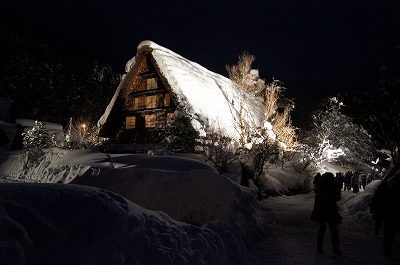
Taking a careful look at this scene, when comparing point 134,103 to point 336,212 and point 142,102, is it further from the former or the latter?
point 336,212

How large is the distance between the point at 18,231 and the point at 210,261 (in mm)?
2364

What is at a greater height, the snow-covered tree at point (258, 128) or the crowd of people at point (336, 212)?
the snow-covered tree at point (258, 128)

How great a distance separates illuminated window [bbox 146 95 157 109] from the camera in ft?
68.7

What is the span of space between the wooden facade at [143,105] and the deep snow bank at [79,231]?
632 inches

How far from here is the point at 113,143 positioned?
22281mm

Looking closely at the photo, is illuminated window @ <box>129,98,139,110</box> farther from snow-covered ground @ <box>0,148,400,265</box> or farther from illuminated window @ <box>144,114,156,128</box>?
snow-covered ground @ <box>0,148,400,265</box>

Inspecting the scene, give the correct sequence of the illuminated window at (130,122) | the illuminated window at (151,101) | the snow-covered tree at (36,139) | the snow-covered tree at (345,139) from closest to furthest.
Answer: the snow-covered tree at (36,139) < the illuminated window at (151,101) < the illuminated window at (130,122) < the snow-covered tree at (345,139)

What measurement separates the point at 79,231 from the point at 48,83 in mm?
39233

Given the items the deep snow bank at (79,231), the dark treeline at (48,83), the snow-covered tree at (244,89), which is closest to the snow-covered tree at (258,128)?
the snow-covered tree at (244,89)

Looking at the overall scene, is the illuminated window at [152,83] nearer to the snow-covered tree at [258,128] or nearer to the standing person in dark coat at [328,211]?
the snow-covered tree at [258,128]

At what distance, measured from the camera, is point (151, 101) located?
69.3 feet

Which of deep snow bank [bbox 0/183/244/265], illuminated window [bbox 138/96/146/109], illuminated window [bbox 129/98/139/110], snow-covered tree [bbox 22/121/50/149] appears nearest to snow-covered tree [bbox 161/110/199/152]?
illuminated window [bbox 138/96/146/109]

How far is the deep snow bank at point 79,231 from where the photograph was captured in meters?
2.11

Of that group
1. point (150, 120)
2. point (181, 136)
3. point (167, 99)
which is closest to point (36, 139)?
point (150, 120)
